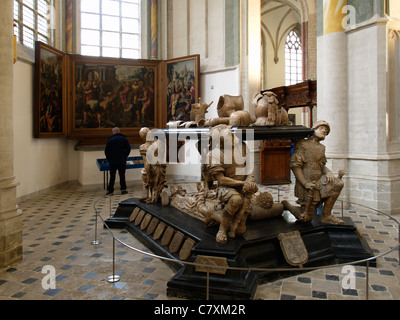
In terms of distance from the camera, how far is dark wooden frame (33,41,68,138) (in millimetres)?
9414

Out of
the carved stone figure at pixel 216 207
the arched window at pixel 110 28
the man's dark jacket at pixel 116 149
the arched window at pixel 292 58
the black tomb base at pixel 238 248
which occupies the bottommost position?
the black tomb base at pixel 238 248

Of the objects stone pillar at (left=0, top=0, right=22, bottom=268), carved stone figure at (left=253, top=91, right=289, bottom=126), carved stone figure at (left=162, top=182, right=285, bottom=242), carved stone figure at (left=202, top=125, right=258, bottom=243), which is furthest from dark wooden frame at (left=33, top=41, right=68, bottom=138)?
carved stone figure at (left=202, top=125, right=258, bottom=243)

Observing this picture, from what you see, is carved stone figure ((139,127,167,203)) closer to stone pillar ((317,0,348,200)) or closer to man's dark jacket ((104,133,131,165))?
man's dark jacket ((104,133,131,165))

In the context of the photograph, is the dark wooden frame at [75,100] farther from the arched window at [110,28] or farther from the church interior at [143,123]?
the arched window at [110,28]

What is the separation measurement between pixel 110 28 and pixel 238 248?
1152 cm

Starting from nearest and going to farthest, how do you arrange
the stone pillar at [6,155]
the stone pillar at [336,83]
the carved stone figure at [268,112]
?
the stone pillar at [6,155], the carved stone figure at [268,112], the stone pillar at [336,83]

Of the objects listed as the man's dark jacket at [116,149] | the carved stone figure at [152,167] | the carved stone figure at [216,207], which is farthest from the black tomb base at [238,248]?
the man's dark jacket at [116,149]

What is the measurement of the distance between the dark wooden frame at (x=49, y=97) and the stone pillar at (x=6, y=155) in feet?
17.5

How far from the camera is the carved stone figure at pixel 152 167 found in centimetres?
612

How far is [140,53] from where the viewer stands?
13.5m

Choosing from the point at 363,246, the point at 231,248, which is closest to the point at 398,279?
the point at 363,246

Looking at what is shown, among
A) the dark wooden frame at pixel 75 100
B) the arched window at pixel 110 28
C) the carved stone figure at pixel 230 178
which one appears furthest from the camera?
the arched window at pixel 110 28
